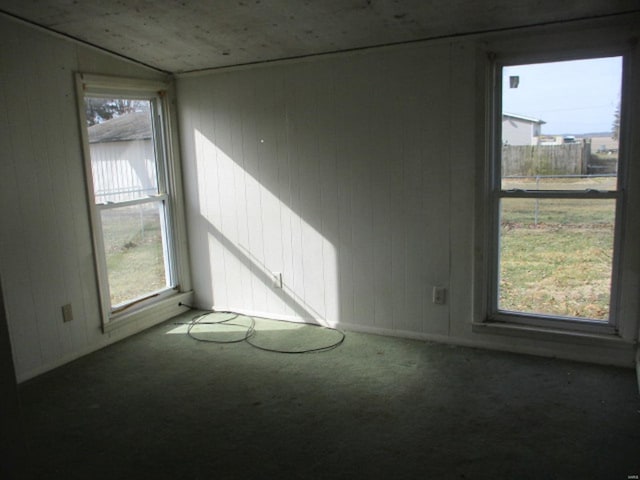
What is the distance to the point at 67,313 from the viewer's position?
3.55 m

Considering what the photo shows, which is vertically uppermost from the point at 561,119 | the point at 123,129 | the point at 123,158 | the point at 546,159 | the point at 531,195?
the point at 123,129

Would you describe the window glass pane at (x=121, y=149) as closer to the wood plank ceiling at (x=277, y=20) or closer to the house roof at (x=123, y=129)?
the house roof at (x=123, y=129)

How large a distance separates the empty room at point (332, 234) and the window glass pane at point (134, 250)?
0.08 ft

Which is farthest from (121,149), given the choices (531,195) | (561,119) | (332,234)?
(561,119)

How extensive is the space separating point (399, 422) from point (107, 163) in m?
2.80

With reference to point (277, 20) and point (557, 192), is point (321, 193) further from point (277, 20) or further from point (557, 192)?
point (557, 192)

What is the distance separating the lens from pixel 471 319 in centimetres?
358

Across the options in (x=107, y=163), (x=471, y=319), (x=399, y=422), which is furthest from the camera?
(x=107, y=163)

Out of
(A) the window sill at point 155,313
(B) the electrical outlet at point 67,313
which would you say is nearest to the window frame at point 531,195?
(A) the window sill at point 155,313

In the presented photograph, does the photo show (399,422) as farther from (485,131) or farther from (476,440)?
(485,131)

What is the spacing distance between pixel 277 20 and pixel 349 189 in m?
1.25

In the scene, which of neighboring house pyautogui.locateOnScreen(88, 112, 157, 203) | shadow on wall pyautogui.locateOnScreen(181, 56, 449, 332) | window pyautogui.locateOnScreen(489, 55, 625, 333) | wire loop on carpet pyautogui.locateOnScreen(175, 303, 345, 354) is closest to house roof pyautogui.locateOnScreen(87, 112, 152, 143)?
neighboring house pyautogui.locateOnScreen(88, 112, 157, 203)

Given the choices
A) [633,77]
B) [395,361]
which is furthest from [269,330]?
[633,77]

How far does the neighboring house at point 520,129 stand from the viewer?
10.8 feet
